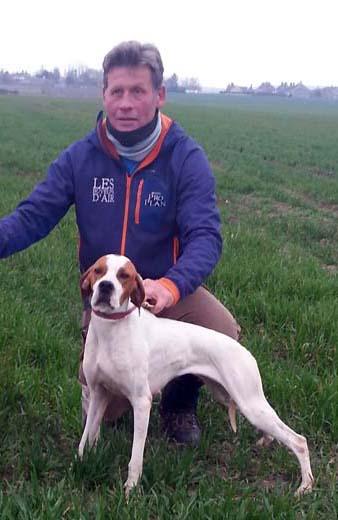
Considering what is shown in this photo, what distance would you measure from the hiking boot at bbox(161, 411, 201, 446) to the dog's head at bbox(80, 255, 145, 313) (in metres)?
1.10

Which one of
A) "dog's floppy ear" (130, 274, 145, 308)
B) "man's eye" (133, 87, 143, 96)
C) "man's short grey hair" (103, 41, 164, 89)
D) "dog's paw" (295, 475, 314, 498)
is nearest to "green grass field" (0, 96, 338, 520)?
"dog's paw" (295, 475, 314, 498)

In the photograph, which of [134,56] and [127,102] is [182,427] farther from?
[134,56]

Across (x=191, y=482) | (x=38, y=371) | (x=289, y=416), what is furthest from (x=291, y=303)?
(x=191, y=482)

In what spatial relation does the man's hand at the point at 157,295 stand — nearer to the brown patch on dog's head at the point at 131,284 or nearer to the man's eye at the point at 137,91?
the brown patch on dog's head at the point at 131,284

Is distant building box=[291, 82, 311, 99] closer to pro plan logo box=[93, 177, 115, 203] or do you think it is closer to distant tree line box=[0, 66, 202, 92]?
distant tree line box=[0, 66, 202, 92]

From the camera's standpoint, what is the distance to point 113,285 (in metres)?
3.12

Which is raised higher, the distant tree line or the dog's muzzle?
the dog's muzzle

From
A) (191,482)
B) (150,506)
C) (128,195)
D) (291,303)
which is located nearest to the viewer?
(150,506)

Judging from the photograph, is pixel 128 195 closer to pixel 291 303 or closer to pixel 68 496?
pixel 68 496

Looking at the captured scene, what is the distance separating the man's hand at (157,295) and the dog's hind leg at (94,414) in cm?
56

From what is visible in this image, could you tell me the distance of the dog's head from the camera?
3.13 meters

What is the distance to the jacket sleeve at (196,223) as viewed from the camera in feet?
11.7

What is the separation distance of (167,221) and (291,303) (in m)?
2.35

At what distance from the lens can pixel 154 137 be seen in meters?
3.94
